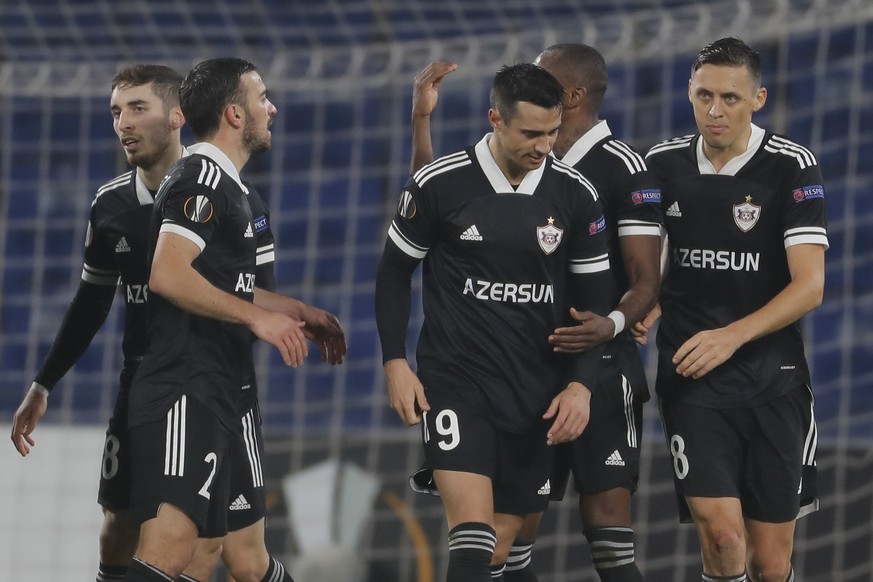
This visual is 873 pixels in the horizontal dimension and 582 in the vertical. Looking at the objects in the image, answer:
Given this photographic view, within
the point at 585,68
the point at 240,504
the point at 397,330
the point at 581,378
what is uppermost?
the point at 585,68

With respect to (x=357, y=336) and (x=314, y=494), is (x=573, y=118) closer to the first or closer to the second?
(x=314, y=494)

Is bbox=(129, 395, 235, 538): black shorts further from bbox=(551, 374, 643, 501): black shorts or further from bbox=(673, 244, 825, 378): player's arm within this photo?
bbox=(673, 244, 825, 378): player's arm

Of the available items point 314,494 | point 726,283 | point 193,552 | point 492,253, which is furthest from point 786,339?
point 314,494

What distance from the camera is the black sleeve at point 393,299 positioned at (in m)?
3.88

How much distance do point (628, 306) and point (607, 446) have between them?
0.46 metres

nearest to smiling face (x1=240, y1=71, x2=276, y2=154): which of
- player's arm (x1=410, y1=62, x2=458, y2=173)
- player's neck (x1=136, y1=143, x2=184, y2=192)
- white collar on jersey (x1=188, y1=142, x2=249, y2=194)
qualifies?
white collar on jersey (x1=188, y1=142, x2=249, y2=194)

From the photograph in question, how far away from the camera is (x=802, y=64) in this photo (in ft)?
28.5

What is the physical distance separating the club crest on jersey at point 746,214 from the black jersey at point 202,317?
142 centimetres

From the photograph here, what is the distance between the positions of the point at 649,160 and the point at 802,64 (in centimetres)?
479

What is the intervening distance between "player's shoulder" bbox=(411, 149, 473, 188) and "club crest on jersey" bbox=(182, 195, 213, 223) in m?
0.61

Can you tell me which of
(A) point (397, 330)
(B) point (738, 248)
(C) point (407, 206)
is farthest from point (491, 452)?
(B) point (738, 248)

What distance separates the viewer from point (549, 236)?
3832mm

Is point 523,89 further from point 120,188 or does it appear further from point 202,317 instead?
point 120,188

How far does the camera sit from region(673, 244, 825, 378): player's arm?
385 centimetres
